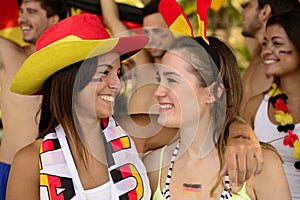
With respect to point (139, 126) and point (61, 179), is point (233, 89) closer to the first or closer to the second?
point (139, 126)

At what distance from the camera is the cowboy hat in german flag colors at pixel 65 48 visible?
7.02 ft

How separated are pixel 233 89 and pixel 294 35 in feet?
3.58

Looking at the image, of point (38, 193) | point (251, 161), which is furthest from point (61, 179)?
point (251, 161)

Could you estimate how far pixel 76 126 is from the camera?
2262mm

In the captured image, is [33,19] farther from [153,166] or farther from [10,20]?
[153,166]

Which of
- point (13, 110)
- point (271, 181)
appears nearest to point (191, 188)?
point (271, 181)

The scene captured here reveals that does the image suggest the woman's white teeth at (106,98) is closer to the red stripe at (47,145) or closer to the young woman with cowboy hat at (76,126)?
the young woman with cowboy hat at (76,126)

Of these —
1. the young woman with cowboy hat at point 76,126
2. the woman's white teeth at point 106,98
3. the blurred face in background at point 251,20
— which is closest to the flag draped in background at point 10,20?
the blurred face in background at point 251,20

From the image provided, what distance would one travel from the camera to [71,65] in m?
2.23

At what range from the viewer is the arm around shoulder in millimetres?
2121

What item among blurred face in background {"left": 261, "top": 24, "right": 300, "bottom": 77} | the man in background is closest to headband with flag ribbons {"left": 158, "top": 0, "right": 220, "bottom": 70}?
blurred face in background {"left": 261, "top": 24, "right": 300, "bottom": 77}

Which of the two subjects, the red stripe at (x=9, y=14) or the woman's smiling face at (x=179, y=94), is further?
the red stripe at (x=9, y=14)

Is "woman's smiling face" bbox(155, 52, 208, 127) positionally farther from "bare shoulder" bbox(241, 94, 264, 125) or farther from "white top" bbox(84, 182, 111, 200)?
"bare shoulder" bbox(241, 94, 264, 125)

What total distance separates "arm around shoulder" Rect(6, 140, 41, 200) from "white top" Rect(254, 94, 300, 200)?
1481 millimetres
